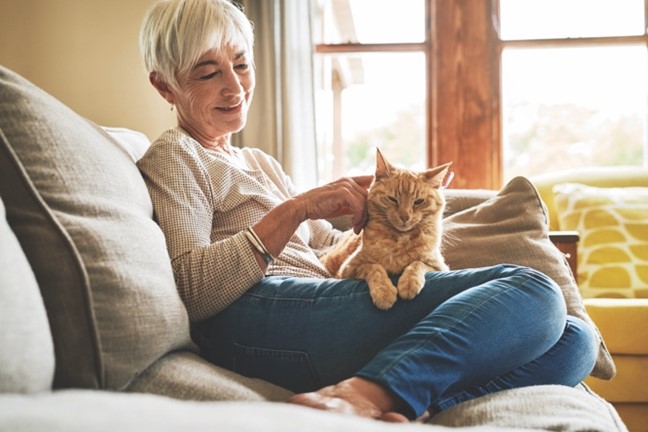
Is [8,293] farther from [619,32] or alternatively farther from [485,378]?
[619,32]

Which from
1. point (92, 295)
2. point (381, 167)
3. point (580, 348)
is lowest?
point (580, 348)

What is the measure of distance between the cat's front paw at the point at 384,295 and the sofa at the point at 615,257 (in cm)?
113

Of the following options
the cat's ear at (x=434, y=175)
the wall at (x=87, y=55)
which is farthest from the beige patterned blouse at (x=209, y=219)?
the wall at (x=87, y=55)

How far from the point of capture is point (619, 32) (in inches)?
128

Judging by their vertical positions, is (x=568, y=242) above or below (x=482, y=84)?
below

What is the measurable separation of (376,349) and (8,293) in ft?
2.12

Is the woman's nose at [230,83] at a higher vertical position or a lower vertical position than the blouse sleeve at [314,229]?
higher

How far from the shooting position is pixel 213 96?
1599 millimetres

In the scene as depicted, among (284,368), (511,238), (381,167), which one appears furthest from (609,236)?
(284,368)

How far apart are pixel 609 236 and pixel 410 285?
1.78 metres

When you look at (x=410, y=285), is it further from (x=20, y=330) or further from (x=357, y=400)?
(x=20, y=330)

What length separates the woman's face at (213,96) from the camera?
1.58 m

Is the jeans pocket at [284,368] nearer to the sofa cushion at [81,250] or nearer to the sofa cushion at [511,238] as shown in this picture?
the sofa cushion at [81,250]

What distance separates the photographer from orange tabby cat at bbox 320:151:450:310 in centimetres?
145
